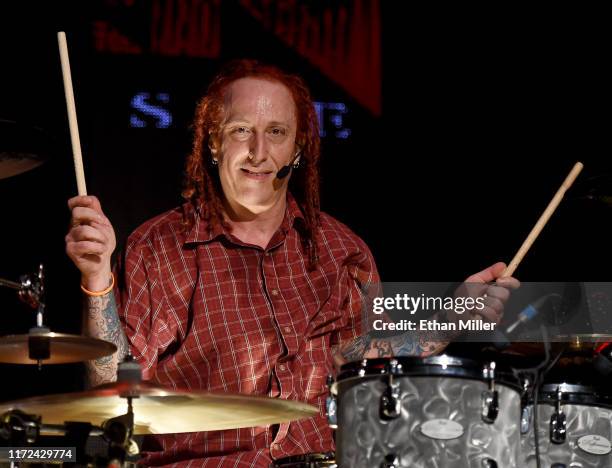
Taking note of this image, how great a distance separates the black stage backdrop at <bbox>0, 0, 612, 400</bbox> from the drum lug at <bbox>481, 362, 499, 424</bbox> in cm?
134

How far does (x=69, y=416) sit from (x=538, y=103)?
2.21 meters

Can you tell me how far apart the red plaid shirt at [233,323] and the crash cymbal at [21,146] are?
1.49 ft

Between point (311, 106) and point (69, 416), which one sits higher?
point (311, 106)

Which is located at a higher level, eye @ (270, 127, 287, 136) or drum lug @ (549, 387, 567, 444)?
eye @ (270, 127, 287, 136)

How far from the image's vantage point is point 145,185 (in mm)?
3533

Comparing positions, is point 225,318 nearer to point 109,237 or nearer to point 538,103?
point 109,237

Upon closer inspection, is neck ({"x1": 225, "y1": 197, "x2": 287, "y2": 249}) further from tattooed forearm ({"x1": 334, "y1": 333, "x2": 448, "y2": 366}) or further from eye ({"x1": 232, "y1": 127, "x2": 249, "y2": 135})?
tattooed forearm ({"x1": 334, "y1": 333, "x2": 448, "y2": 366})

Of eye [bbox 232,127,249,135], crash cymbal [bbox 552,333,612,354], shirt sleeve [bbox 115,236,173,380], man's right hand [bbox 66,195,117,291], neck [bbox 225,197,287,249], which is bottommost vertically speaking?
crash cymbal [bbox 552,333,612,354]

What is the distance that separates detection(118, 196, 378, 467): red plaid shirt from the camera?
3.01 m

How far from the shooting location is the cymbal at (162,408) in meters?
2.15

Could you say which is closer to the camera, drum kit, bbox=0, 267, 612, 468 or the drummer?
drum kit, bbox=0, 267, 612, 468

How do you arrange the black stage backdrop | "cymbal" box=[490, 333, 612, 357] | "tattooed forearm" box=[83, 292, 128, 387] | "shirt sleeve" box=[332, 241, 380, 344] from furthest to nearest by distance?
the black stage backdrop → "shirt sleeve" box=[332, 241, 380, 344] → "cymbal" box=[490, 333, 612, 357] → "tattooed forearm" box=[83, 292, 128, 387]

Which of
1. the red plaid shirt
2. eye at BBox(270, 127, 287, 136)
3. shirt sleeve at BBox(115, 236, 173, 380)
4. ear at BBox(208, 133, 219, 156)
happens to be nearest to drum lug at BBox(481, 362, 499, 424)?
the red plaid shirt

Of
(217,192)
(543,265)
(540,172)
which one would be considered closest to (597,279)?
(543,265)
